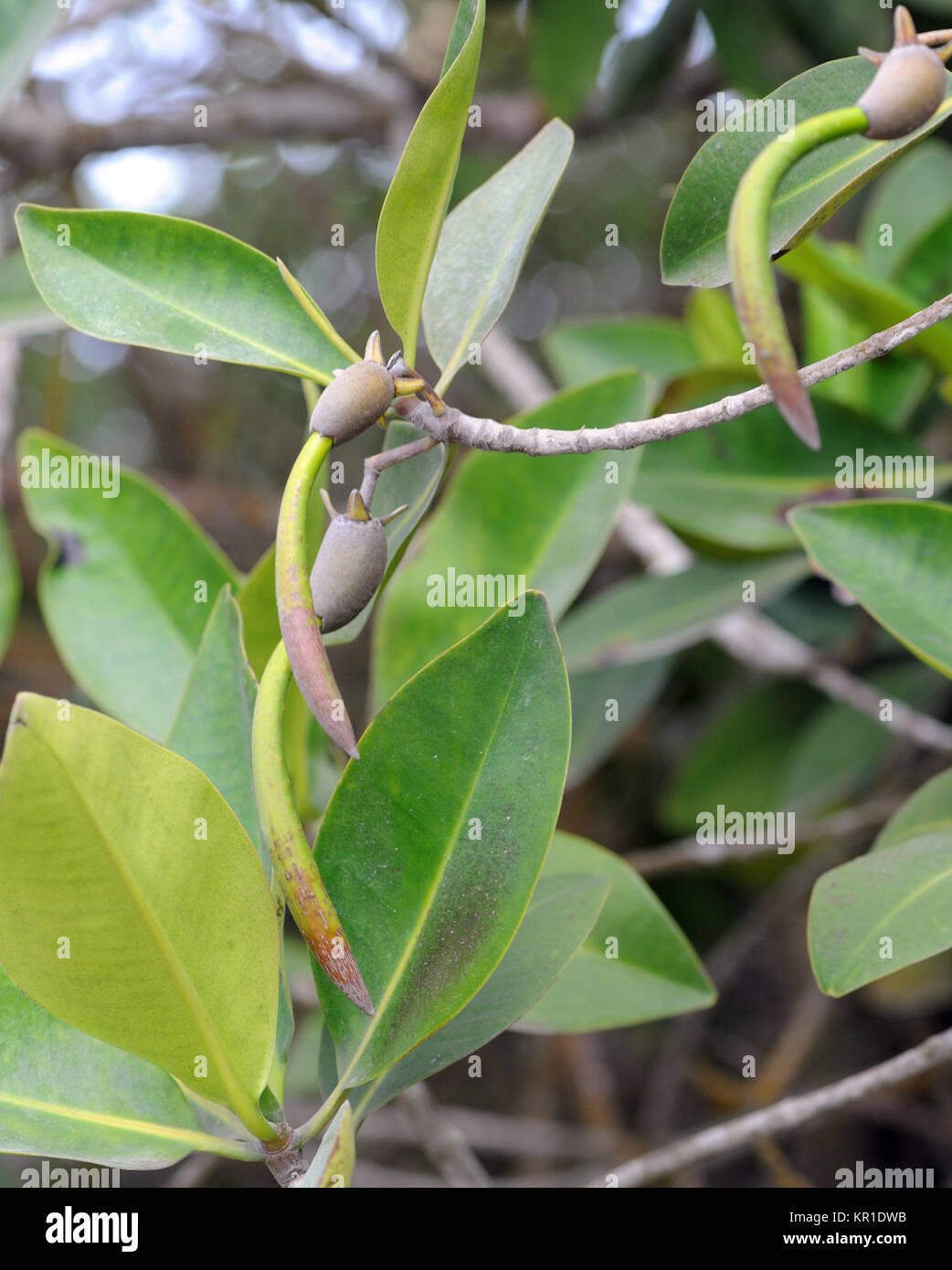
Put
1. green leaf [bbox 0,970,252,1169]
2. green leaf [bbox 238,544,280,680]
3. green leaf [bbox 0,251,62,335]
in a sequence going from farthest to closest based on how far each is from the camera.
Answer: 1. green leaf [bbox 0,251,62,335]
2. green leaf [bbox 238,544,280,680]
3. green leaf [bbox 0,970,252,1169]

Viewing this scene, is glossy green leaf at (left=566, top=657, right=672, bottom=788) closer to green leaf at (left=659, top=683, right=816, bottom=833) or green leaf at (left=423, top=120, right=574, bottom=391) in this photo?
green leaf at (left=659, top=683, right=816, bottom=833)

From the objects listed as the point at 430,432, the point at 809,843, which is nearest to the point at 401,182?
the point at 430,432

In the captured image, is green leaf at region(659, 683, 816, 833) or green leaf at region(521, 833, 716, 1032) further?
green leaf at region(659, 683, 816, 833)

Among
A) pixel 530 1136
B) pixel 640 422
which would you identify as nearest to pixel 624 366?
pixel 640 422

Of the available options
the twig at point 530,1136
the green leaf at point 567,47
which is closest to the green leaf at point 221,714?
the twig at point 530,1136

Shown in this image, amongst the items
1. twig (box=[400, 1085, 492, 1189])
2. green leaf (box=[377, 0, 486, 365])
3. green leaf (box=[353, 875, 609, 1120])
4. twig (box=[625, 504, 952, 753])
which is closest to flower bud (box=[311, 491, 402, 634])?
green leaf (box=[377, 0, 486, 365])
